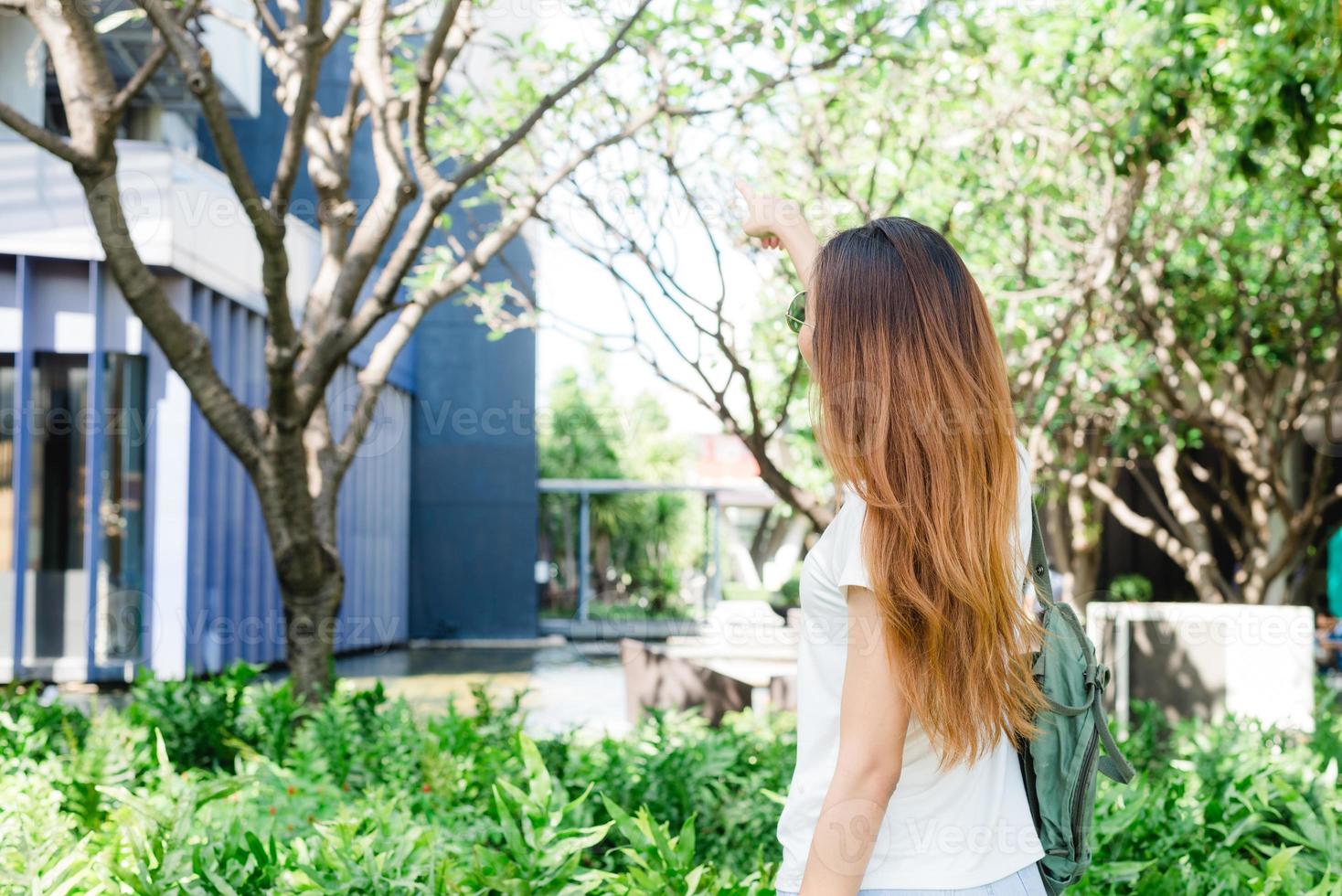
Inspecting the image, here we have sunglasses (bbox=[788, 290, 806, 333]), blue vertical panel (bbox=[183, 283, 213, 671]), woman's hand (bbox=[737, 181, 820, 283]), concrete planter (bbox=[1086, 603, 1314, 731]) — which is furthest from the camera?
blue vertical panel (bbox=[183, 283, 213, 671])

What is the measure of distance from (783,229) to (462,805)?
235 centimetres

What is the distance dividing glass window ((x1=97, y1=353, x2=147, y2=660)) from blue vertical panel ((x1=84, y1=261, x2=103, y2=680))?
5 centimetres

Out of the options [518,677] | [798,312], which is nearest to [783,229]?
[798,312]

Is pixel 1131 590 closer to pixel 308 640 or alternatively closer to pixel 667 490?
pixel 667 490

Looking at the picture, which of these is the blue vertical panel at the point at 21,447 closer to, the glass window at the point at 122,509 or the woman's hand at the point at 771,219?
the glass window at the point at 122,509

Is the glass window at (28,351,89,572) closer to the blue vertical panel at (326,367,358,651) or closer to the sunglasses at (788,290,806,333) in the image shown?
the blue vertical panel at (326,367,358,651)

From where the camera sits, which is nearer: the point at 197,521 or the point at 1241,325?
the point at 1241,325

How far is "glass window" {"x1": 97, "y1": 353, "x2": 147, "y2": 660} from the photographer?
11266mm

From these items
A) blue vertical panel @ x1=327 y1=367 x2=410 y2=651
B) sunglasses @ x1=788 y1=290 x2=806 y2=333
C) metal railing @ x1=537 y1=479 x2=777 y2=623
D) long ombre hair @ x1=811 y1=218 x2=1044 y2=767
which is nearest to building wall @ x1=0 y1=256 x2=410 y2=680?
blue vertical panel @ x1=327 y1=367 x2=410 y2=651

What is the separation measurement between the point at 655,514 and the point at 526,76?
73.3ft

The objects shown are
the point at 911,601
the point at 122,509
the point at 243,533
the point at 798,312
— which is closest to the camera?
the point at 911,601

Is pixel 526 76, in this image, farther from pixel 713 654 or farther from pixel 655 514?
pixel 655 514

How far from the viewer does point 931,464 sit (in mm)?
1550

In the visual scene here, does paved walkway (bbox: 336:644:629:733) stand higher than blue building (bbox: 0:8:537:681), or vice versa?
blue building (bbox: 0:8:537:681)
